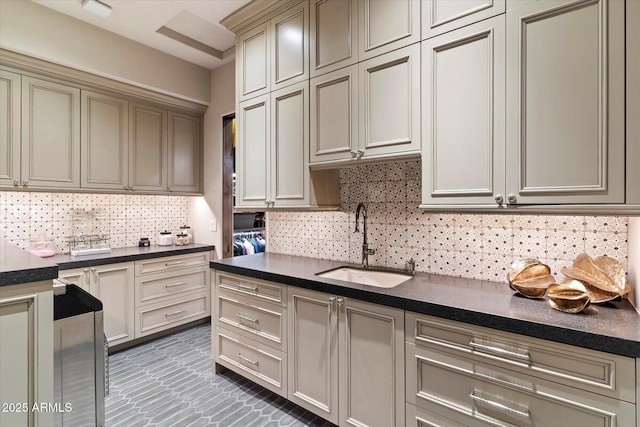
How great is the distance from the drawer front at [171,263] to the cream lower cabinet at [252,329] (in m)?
1.05

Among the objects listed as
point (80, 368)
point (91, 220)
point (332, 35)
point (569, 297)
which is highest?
point (332, 35)

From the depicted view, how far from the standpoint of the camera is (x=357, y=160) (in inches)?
75.7

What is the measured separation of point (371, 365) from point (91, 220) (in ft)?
10.0

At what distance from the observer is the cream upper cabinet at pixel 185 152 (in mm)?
3449

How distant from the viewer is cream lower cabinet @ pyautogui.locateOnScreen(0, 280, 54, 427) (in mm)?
991

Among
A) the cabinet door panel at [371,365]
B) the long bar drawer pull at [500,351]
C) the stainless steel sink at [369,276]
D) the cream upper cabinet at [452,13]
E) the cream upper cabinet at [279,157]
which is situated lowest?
the cabinet door panel at [371,365]

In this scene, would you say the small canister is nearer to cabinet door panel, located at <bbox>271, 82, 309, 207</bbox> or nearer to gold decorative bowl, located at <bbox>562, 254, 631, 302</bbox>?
cabinet door panel, located at <bbox>271, 82, 309, 207</bbox>

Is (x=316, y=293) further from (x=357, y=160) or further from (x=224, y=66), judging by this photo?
(x=224, y=66)

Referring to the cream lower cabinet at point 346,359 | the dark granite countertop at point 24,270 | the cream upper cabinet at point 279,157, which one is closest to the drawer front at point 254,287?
the cream lower cabinet at point 346,359

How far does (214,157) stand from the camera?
3.60 m

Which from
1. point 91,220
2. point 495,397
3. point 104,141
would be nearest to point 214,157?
point 104,141

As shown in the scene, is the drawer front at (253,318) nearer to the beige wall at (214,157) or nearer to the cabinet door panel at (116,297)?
the cabinet door panel at (116,297)

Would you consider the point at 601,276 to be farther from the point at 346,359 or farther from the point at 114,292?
the point at 114,292

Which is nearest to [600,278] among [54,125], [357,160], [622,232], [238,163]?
[622,232]
